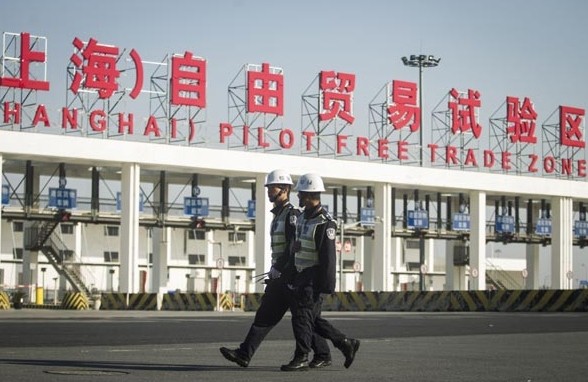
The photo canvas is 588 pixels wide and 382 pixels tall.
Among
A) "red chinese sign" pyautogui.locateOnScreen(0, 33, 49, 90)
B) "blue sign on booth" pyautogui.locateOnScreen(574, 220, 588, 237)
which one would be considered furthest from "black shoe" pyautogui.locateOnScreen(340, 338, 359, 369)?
"blue sign on booth" pyautogui.locateOnScreen(574, 220, 588, 237)

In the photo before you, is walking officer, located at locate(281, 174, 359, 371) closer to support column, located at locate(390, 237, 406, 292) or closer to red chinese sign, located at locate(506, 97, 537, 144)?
red chinese sign, located at locate(506, 97, 537, 144)

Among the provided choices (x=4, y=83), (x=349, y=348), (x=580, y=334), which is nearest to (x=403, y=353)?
(x=349, y=348)

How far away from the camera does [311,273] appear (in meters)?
11.3

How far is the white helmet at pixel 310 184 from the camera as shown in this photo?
11344 mm

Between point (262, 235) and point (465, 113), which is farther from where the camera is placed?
point (465, 113)

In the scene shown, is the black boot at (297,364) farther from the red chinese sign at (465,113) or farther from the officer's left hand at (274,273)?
the red chinese sign at (465,113)

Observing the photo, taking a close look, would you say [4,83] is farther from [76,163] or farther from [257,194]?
[257,194]

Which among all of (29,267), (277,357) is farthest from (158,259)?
(277,357)

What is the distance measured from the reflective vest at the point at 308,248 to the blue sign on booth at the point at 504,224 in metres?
58.5

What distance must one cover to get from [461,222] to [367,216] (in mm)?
5606

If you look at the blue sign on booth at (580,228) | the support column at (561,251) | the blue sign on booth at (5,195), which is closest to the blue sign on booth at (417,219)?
the support column at (561,251)

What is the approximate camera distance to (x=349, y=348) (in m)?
11.4

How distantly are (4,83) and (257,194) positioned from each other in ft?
46.5

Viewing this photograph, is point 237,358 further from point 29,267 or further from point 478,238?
point 29,267
